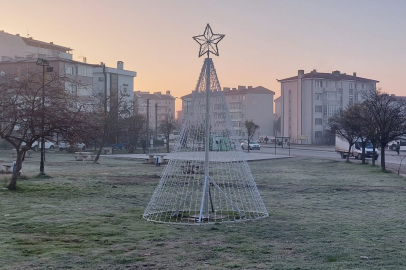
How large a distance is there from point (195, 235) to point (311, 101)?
7545 cm

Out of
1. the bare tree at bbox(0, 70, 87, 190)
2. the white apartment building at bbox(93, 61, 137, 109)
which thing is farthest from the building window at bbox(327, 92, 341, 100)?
the bare tree at bbox(0, 70, 87, 190)

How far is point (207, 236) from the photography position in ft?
30.9

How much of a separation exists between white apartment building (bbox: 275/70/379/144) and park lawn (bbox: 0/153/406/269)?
66.2m

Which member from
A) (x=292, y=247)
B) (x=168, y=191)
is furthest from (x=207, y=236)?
(x=168, y=191)

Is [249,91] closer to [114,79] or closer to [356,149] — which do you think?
[114,79]

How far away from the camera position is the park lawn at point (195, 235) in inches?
285

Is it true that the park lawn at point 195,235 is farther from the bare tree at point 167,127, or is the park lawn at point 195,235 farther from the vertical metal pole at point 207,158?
the bare tree at point 167,127

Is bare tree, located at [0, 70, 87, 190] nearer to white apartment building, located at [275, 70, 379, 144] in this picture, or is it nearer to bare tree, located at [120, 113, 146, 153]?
bare tree, located at [120, 113, 146, 153]

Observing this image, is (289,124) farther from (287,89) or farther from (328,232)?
(328,232)

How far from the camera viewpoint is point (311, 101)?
8250cm

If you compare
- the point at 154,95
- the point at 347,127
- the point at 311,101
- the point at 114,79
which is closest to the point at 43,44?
the point at 114,79

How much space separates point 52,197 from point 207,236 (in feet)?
23.9

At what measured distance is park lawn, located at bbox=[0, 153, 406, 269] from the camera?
725cm

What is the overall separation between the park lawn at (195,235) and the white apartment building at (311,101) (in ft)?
217
